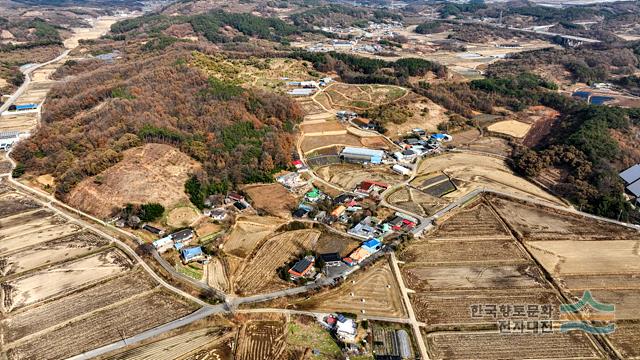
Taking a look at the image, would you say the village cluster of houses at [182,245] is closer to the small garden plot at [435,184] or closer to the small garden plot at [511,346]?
the small garden plot at [511,346]

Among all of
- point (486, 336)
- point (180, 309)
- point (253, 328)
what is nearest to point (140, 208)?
point (180, 309)

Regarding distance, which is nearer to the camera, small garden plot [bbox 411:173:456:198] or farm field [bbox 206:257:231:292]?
farm field [bbox 206:257:231:292]

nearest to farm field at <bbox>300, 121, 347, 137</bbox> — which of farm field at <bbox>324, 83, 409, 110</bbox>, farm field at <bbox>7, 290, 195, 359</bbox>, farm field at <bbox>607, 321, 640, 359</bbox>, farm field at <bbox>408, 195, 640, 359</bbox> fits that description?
farm field at <bbox>324, 83, 409, 110</bbox>

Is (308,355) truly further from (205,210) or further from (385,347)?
(205,210)

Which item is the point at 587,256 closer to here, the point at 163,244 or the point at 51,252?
the point at 163,244

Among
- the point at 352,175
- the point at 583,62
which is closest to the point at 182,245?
the point at 352,175

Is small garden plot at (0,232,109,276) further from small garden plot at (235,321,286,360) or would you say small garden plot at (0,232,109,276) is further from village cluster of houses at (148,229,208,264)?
small garden plot at (235,321,286,360)

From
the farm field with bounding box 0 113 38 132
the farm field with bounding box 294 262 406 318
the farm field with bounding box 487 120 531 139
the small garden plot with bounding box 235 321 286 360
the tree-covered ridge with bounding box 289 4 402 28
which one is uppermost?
the tree-covered ridge with bounding box 289 4 402 28
